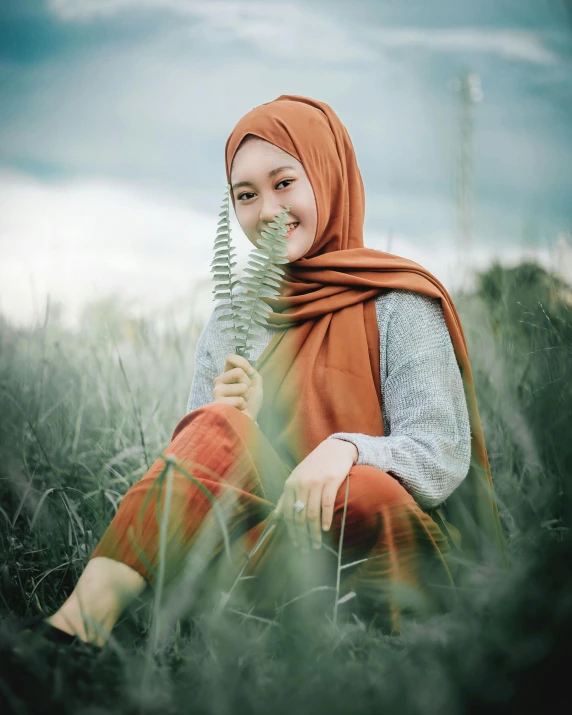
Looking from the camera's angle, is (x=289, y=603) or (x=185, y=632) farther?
(x=185, y=632)

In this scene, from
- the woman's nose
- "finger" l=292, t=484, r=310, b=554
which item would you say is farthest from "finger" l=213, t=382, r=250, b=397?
the woman's nose

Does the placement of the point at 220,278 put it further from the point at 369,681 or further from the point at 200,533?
the point at 369,681

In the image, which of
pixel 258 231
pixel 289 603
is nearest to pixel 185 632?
pixel 289 603

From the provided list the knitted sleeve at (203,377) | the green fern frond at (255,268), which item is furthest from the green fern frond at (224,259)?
the knitted sleeve at (203,377)

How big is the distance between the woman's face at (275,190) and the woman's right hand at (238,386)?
35 centimetres

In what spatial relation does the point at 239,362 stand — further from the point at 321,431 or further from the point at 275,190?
the point at 275,190


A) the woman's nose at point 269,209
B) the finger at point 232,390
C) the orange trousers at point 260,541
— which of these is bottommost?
the orange trousers at point 260,541

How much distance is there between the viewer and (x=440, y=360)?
5.15 ft

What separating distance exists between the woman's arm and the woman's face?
12.4 inches

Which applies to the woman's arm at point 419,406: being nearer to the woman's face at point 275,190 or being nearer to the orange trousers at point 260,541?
the orange trousers at point 260,541

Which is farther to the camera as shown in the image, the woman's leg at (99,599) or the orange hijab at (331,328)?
the orange hijab at (331,328)

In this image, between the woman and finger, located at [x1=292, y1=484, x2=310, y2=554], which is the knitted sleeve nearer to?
the woman

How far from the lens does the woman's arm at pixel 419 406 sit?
1.42m

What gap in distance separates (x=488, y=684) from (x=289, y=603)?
1.71 ft
